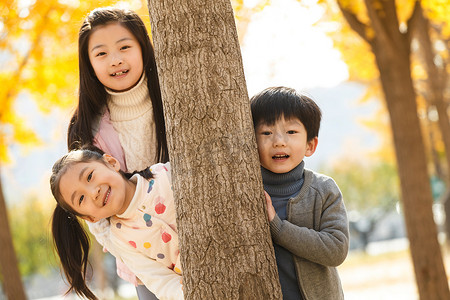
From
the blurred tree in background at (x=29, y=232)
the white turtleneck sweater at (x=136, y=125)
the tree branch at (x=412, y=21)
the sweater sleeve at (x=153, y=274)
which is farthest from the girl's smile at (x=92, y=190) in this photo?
the blurred tree in background at (x=29, y=232)

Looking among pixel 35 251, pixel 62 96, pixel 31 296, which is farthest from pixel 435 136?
pixel 31 296

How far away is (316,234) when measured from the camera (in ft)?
7.89

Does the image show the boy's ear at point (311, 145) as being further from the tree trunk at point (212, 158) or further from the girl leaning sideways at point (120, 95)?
the girl leaning sideways at point (120, 95)

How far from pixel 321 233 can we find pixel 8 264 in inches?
252

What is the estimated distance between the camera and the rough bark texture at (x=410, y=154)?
6113mm

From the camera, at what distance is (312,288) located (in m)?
2.46

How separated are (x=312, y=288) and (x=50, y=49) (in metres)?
6.87

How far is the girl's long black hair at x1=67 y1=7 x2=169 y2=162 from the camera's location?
9.30ft

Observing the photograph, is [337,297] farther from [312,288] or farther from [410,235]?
[410,235]

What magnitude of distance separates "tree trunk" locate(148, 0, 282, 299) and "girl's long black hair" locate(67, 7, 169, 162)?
0.56 meters

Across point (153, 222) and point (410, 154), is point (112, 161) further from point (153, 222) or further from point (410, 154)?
point (410, 154)

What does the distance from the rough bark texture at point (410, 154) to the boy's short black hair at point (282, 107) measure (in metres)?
3.67

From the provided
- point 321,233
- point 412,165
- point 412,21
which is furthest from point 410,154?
point 321,233

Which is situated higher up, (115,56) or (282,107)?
(115,56)
